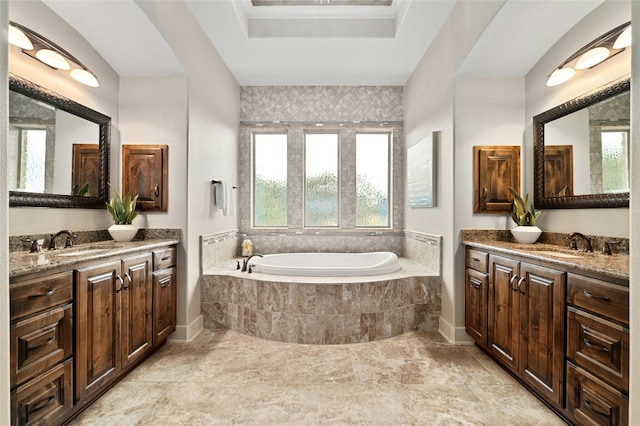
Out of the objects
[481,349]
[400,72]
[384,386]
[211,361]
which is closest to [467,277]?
[481,349]

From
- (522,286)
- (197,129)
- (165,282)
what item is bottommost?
(165,282)

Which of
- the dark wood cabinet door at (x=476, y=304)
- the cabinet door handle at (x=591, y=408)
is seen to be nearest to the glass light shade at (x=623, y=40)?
the dark wood cabinet door at (x=476, y=304)

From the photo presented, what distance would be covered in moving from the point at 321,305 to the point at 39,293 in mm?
1889

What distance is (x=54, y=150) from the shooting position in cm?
215

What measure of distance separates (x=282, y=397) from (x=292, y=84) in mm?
3563

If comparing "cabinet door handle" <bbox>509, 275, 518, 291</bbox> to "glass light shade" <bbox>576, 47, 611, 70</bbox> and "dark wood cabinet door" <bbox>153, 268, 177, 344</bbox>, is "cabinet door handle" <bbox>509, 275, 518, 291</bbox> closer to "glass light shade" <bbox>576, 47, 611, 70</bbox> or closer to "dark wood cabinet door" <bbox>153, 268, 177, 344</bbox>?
"glass light shade" <bbox>576, 47, 611, 70</bbox>

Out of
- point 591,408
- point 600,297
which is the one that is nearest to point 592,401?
point 591,408

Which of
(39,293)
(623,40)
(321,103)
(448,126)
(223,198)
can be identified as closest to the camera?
(39,293)

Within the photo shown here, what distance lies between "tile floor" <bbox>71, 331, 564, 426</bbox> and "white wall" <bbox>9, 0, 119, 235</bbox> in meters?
1.16

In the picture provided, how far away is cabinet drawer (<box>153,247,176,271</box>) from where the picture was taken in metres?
2.41

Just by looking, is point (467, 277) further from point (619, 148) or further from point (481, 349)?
point (619, 148)

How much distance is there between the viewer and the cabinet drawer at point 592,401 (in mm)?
1312

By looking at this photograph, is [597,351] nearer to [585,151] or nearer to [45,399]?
[585,151]

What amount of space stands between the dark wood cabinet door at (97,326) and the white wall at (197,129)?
822 millimetres
